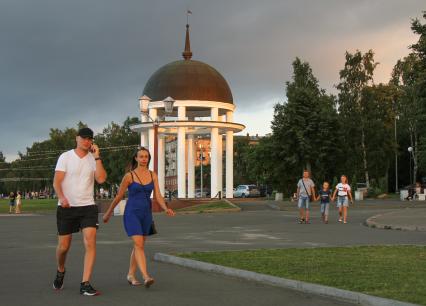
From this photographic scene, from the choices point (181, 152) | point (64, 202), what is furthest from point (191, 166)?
point (64, 202)

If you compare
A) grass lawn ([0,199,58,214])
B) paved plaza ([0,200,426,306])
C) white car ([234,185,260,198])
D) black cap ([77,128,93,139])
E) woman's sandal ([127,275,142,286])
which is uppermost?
black cap ([77,128,93,139])

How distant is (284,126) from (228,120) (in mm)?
7131

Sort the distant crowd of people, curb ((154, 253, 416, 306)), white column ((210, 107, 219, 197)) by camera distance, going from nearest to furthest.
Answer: curb ((154, 253, 416, 306)) → the distant crowd of people → white column ((210, 107, 219, 197))

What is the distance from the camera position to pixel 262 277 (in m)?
8.66

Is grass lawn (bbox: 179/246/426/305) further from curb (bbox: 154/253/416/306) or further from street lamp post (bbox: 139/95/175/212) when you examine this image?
street lamp post (bbox: 139/95/175/212)

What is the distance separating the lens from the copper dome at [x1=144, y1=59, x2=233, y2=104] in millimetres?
54062

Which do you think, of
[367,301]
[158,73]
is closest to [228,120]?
[158,73]

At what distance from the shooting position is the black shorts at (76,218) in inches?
316

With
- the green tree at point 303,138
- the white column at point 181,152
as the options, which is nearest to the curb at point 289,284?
the green tree at point 303,138

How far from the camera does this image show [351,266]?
30.8ft

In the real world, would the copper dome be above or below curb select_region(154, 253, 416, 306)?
above

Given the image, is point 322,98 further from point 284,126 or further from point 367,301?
point 367,301

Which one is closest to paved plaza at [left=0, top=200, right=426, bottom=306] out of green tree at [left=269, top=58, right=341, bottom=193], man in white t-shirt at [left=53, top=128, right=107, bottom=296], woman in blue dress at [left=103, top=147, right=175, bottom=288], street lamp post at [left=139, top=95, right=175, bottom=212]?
woman in blue dress at [left=103, top=147, right=175, bottom=288]

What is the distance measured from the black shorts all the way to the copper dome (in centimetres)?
4602
